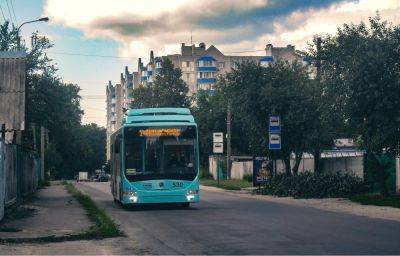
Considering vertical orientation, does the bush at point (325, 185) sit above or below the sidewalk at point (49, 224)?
above

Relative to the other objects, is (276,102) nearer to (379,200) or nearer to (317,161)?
(317,161)

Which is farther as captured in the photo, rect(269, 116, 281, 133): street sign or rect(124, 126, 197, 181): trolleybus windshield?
rect(269, 116, 281, 133): street sign

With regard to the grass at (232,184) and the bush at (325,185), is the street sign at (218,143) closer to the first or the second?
the grass at (232,184)

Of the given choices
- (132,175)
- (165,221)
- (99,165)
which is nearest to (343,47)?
(132,175)

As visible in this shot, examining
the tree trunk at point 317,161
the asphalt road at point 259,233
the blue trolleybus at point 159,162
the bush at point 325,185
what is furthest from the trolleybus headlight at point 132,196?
the tree trunk at point 317,161

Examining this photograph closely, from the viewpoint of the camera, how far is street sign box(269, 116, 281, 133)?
36.5 metres

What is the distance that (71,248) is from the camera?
13250 millimetres

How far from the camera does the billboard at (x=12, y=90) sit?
30578 millimetres

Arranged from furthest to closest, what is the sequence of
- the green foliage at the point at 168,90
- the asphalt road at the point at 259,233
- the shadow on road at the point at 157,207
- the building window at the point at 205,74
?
the building window at the point at 205,74 < the green foliage at the point at 168,90 < the shadow on road at the point at 157,207 < the asphalt road at the point at 259,233

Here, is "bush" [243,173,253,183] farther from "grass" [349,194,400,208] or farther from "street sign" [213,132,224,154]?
"grass" [349,194,400,208]

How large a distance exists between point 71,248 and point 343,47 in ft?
63.3

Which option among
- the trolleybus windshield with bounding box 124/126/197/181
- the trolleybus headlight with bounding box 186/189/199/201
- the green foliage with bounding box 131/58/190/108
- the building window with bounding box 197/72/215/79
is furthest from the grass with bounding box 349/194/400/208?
the building window with bounding box 197/72/215/79

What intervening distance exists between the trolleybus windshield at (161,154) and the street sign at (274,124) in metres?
12.1

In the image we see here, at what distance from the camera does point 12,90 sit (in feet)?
103
